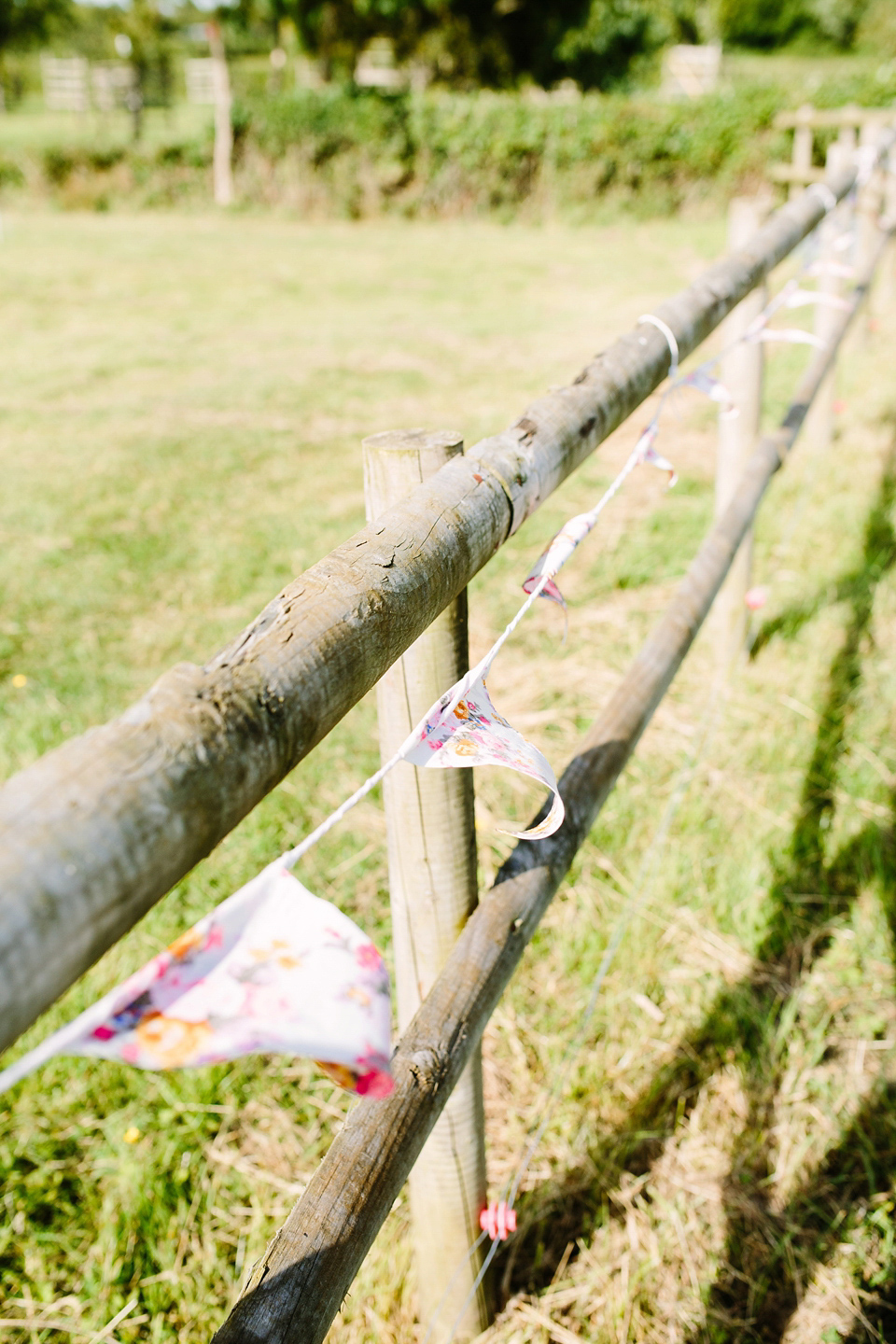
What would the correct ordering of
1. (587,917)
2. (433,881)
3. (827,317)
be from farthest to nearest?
1. (827,317)
2. (587,917)
3. (433,881)

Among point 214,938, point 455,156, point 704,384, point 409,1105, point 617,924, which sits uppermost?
point 455,156

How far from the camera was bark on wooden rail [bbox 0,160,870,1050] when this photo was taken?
1.55 ft

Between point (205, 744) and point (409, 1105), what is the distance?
0.62 meters

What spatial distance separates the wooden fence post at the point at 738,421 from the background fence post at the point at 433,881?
190 cm

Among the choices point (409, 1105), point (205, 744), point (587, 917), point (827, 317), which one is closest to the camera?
point (205, 744)

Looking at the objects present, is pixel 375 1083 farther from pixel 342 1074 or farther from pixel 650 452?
pixel 650 452

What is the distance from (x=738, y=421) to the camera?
2.87 m

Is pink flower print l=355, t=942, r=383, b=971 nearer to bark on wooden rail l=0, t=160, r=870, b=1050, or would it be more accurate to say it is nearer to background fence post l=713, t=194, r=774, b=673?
bark on wooden rail l=0, t=160, r=870, b=1050

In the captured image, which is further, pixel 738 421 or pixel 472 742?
pixel 738 421

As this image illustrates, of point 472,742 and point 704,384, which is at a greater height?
point 704,384

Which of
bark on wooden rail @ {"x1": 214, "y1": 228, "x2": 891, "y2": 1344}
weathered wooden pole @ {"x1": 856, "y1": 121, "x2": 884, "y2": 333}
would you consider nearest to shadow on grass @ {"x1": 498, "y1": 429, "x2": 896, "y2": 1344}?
bark on wooden rail @ {"x1": 214, "y1": 228, "x2": 891, "y2": 1344}

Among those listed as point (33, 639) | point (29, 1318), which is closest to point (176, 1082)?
point (29, 1318)

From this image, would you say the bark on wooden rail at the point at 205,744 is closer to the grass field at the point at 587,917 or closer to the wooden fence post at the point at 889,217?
the grass field at the point at 587,917

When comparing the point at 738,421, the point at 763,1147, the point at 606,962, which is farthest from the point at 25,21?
the point at 763,1147
